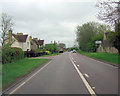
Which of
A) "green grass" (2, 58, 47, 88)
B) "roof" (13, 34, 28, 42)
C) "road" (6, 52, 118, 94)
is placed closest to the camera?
"road" (6, 52, 118, 94)

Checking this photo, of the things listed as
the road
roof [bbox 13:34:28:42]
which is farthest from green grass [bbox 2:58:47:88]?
roof [bbox 13:34:28:42]

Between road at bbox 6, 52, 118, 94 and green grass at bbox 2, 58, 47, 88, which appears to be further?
green grass at bbox 2, 58, 47, 88

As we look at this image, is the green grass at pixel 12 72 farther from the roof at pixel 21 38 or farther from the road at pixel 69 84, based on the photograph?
the roof at pixel 21 38

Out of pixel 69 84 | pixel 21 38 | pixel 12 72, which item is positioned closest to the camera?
pixel 69 84

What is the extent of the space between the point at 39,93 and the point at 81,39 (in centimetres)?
5619


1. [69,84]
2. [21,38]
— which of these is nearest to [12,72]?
[69,84]

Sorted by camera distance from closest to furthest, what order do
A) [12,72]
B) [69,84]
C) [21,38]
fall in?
[69,84] < [12,72] < [21,38]

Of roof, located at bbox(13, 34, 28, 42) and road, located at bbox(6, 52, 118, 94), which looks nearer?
road, located at bbox(6, 52, 118, 94)

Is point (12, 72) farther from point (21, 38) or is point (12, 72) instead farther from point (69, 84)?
point (21, 38)

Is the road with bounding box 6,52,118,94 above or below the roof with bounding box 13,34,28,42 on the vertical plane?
below

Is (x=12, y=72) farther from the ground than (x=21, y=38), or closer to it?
closer to it

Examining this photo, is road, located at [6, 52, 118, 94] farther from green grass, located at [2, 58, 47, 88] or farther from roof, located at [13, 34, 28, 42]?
roof, located at [13, 34, 28, 42]

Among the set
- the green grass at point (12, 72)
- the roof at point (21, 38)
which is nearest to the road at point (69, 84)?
the green grass at point (12, 72)

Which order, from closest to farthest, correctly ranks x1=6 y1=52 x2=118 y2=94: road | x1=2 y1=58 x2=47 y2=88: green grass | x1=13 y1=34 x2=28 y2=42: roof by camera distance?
x1=6 y1=52 x2=118 y2=94: road → x1=2 y1=58 x2=47 y2=88: green grass → x1=13 y1=34 x2=28 y2=42: roof
